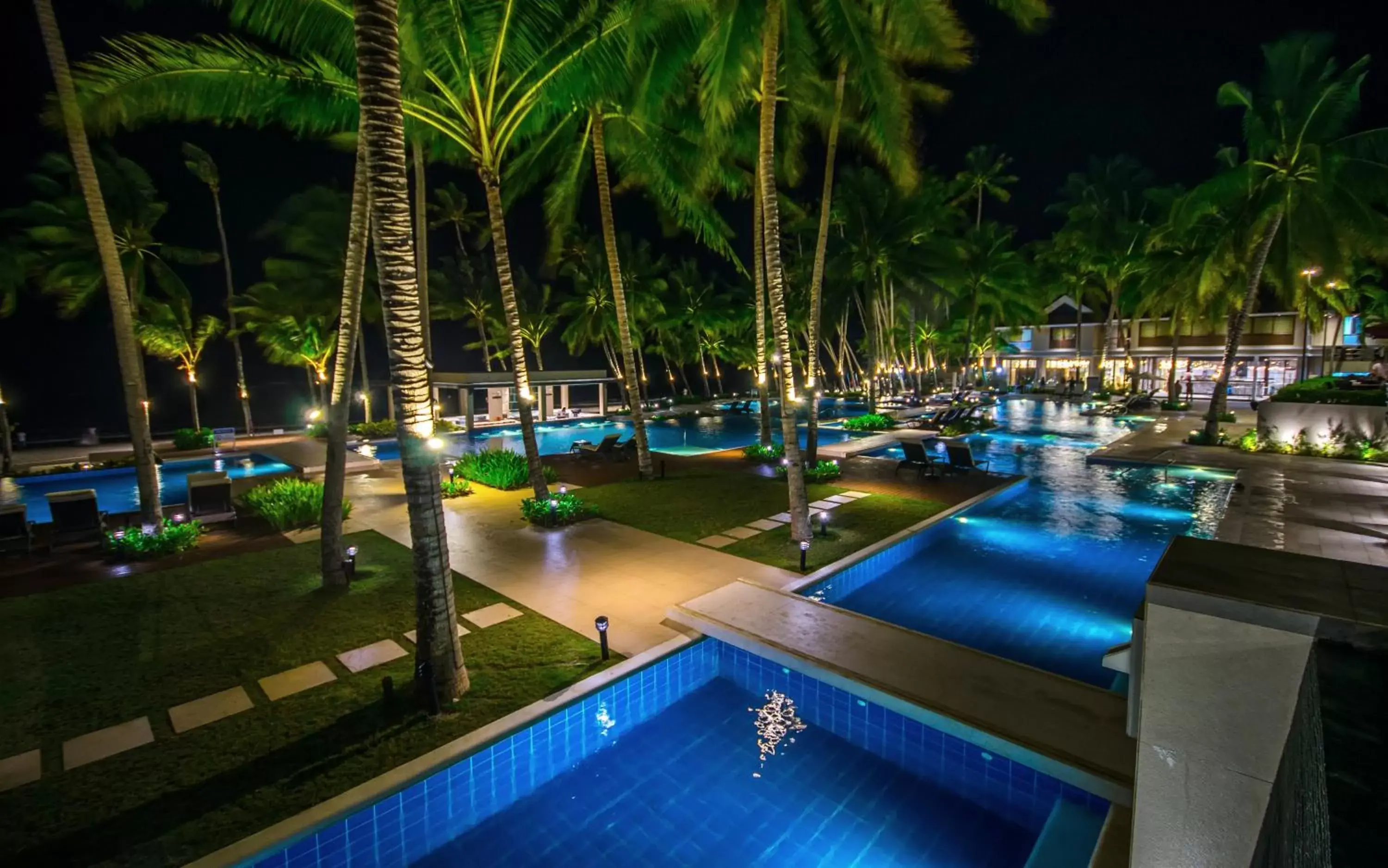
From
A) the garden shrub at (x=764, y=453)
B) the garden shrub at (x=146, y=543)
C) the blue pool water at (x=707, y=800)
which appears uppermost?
the garden shrub at (x=146, y=543)

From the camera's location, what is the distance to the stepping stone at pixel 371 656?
650cm

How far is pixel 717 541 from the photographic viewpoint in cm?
1044

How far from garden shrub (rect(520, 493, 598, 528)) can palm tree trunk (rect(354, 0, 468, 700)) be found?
5.74 m

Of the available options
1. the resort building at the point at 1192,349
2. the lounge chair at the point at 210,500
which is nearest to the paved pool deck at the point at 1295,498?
the lounge chair at the point at 210,500

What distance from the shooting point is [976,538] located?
37.3ft

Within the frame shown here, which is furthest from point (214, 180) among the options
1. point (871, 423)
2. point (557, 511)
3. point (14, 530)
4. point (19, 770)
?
point (871, 423)

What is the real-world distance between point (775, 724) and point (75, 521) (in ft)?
42.0

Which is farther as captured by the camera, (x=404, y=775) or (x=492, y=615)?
(x=492, y=615)

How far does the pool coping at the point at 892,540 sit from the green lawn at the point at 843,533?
12cm

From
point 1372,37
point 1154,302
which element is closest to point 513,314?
point 1372,37

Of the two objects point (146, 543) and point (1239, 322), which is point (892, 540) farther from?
point (1239, 322)

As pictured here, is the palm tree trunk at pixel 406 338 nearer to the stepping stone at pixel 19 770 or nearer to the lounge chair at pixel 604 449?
the stepping stone at pixel 19 770

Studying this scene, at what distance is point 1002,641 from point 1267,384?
49220 mm

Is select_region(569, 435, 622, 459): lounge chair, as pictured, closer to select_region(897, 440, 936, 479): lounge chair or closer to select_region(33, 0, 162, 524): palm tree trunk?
select_region(897, 440, 936, 479): lounge chair
